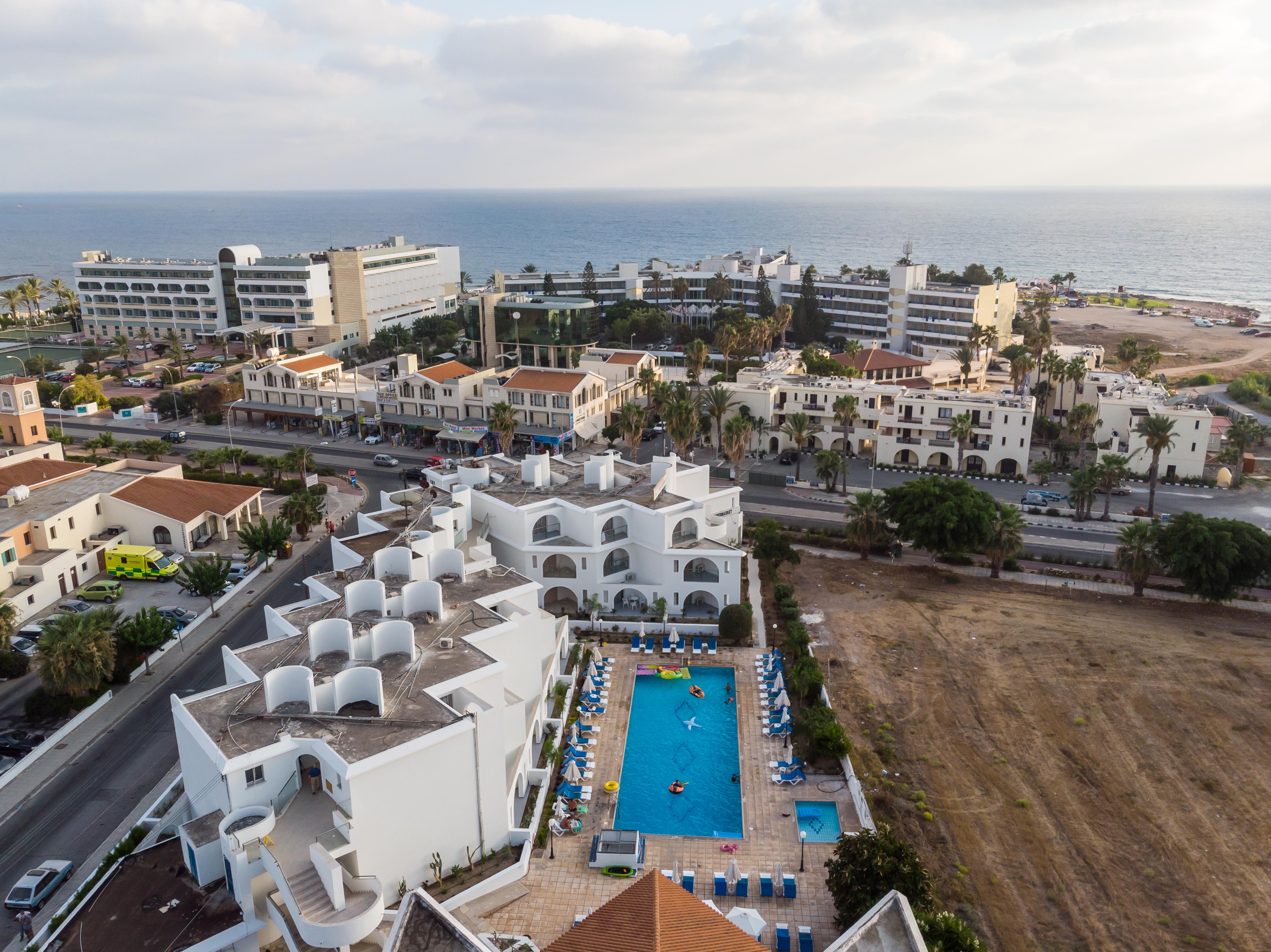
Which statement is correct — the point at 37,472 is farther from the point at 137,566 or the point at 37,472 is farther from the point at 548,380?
the point at 548,380

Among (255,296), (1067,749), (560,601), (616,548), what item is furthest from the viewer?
(255,296)

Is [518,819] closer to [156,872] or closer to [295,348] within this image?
[156,872]

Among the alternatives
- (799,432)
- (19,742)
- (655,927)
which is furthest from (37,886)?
(799,432)

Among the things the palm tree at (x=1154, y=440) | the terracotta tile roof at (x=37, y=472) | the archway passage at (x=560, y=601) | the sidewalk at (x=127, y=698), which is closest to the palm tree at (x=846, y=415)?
the palm tree at (x=1154, y=440)

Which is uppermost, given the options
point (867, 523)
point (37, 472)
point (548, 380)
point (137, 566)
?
point (548, 380)

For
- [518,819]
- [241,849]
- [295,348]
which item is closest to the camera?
[241,849]

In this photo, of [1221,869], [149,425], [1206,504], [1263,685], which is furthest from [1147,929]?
[149,425]

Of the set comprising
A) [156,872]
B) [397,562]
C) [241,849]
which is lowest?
[156,872]
